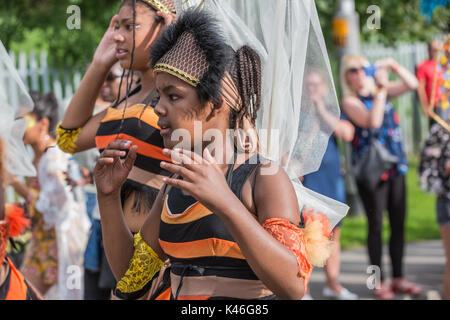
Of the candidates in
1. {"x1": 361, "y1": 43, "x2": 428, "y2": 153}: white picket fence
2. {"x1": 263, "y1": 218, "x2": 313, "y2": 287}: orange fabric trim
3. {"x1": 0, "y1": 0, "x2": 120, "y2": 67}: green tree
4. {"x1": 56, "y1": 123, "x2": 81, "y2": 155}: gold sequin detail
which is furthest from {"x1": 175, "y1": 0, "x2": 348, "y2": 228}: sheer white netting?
{"x1": 361, "y1": 43, "x2": 428, "y2": 153}: white picket fence

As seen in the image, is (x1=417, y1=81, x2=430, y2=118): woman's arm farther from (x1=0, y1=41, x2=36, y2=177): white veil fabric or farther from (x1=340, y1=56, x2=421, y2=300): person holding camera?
(x1=0, y1=41, x2=36, y2=177): white veil fabric

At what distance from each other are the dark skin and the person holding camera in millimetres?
3637

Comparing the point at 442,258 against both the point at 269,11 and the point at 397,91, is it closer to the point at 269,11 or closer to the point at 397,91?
the point at 397,91

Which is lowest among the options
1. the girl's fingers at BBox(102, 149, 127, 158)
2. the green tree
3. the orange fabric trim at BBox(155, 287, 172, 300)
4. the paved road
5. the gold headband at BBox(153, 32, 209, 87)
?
the paved road

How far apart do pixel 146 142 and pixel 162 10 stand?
582 mm

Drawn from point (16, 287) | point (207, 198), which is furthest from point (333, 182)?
point (207, 198)

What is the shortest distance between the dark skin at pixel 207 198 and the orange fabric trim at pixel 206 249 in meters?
0.13

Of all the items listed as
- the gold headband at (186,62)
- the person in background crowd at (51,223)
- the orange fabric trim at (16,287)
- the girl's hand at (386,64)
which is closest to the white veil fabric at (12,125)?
the orange fabric trim at (16,287)

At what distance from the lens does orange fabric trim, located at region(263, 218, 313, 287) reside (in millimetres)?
2072

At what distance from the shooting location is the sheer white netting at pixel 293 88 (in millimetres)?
2449

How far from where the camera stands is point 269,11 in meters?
2.54

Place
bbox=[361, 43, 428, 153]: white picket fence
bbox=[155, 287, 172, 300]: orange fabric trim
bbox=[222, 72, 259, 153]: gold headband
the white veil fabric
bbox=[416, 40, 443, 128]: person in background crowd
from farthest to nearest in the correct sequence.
A: 1. bbox=[361, 43, 428, 153]: white picket fence
2. bbox=[416, 40, 443, 128]: person in background crowd
3. the white veil fabric
4. bbox=[155, 287, 172, 300]: orange fabric trim
5. bbox=[222, 72, 259, 153]: gold headband

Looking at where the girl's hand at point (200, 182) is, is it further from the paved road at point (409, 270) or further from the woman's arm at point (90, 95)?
the paved road at point (409, 270)
